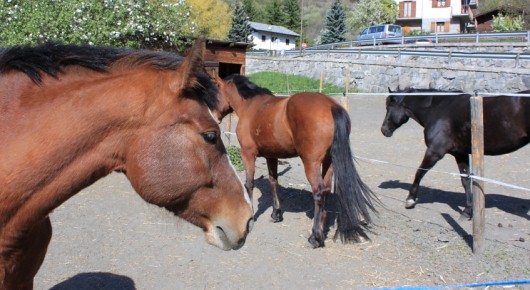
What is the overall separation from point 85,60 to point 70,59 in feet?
0.20

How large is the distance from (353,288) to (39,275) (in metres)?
2.86

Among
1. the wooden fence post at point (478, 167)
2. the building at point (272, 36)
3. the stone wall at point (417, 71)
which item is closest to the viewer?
the wooden fence post at point (478, 167)

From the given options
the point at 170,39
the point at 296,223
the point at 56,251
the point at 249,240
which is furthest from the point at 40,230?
the point at 170,39

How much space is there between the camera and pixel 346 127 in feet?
17.4

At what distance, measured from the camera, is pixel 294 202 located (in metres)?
7.24

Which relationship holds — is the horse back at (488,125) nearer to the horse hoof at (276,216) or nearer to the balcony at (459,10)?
the horse hoof at (276,216)

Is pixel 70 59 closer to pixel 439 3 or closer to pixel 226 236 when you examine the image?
pixel 226 236

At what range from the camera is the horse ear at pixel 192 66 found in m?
1.76

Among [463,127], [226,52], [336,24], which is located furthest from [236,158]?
[336,24]

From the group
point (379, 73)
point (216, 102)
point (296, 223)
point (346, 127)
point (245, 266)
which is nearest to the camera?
point (216, 102)

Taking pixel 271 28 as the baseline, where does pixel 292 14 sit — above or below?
above

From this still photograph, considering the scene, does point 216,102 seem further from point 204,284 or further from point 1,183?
point 204,284

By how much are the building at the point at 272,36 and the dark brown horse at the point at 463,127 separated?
56.6m

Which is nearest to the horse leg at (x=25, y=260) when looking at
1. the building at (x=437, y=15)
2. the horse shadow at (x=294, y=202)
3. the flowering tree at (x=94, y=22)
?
the horse shadow at (x=294, y=202)
